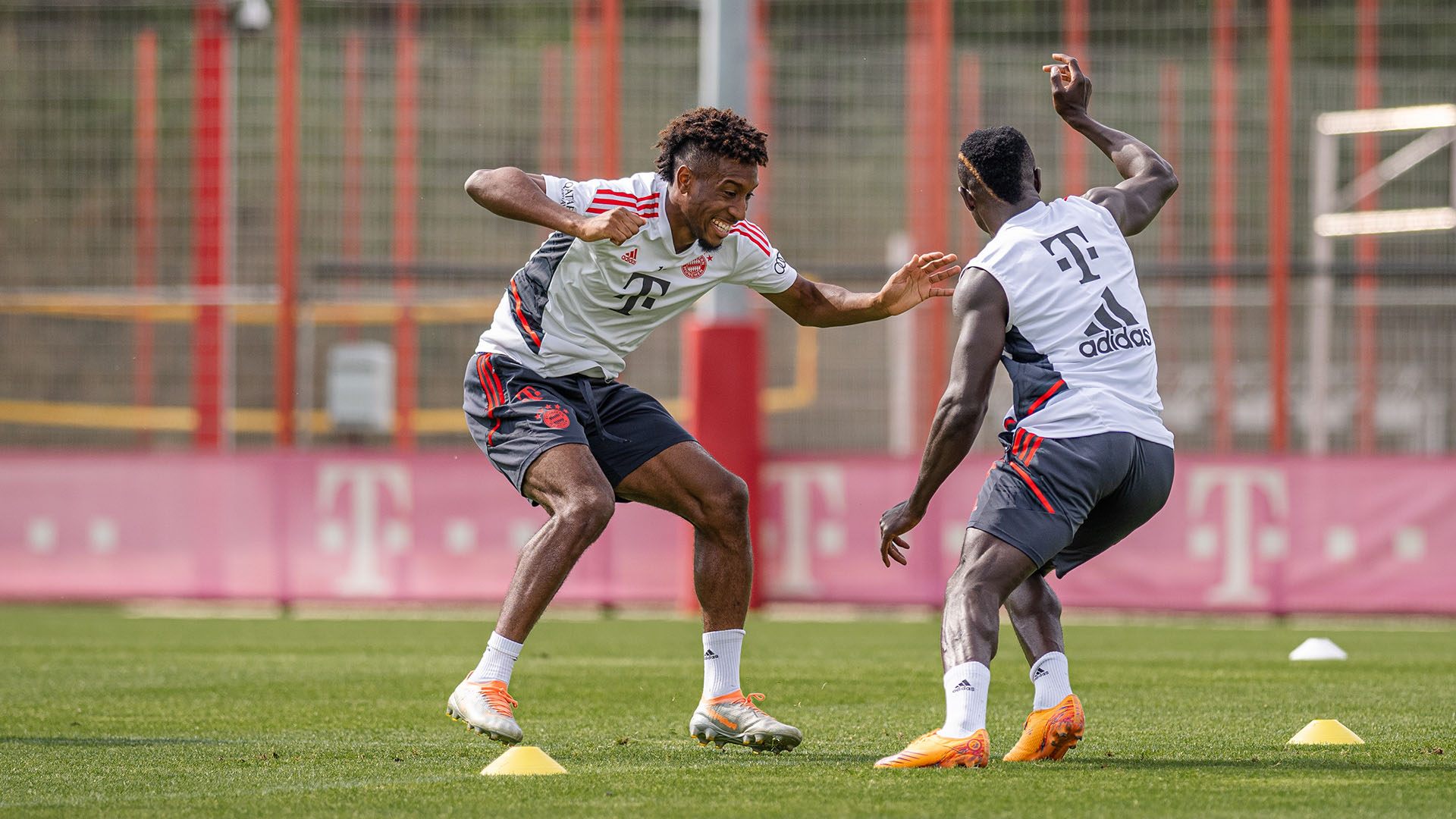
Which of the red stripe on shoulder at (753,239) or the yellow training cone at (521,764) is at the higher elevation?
the red stripe on shoulder at (753,239)

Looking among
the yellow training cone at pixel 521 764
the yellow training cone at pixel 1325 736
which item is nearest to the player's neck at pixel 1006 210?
the yellow training cone at pixel 1325 736

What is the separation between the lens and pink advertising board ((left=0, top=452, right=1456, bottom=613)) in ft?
38.8

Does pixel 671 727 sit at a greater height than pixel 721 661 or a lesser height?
lesser

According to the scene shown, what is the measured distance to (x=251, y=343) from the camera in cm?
1603

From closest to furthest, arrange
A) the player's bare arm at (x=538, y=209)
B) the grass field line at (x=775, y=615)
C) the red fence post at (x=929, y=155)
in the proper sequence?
the player's bare arm at (x=538, y=209)
the grass field line at (x=775, y=615)
the red fence post at (x=929, y=155)

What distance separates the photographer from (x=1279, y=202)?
13.5m

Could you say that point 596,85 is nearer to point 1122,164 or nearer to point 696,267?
point 696,267

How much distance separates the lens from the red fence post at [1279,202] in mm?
13117

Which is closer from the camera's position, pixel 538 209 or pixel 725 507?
pixel 538 209

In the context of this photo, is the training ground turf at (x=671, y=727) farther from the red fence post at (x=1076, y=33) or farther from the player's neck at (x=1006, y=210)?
the red fence post at (x=1076, y=33)

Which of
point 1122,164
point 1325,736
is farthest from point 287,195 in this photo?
point 1325,736

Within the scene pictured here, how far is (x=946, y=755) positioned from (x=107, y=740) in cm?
274

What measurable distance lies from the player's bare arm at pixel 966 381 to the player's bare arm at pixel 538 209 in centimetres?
103

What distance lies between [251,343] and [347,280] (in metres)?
1.53
